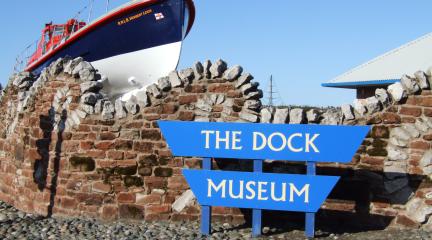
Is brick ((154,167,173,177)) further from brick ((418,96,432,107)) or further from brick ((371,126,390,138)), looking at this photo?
brick ((418,96,432,107))

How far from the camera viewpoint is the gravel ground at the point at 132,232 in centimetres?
587

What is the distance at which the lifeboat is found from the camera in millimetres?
15062

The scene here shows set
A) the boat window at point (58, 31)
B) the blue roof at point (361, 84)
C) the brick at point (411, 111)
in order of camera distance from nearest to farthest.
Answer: the brick at point (411, 111) < the blue roof at point (361, 84) < the boat window at point (58, 31)

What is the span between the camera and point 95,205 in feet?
22.7

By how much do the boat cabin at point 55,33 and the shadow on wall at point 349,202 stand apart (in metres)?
12.1

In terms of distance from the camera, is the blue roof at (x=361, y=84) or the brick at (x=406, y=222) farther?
the blue roof at (x=361, y=84)

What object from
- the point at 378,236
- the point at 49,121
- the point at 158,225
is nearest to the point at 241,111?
the point at 158,225

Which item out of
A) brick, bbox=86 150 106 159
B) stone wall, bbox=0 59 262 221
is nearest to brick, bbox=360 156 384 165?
stone wall, bbox=0 59 262 221

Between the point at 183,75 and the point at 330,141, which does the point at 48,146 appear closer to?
the point at 183,75

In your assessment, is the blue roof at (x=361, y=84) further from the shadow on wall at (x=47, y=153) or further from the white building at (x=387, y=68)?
the shadow on wall at (x=47, y=153)

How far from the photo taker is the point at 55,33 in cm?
1816

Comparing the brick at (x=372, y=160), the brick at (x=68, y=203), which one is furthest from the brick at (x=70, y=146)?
the brick at (x=372, y=160)

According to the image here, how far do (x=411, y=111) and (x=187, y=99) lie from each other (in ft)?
9.29

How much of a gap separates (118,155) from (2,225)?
1761 mm
